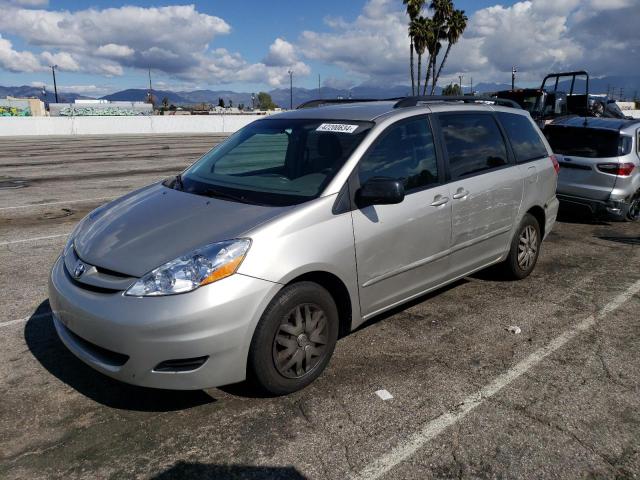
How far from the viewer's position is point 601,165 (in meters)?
7.70

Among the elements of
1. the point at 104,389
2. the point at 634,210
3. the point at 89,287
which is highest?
the point at 89,287

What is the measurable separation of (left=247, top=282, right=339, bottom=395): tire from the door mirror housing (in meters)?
0.67

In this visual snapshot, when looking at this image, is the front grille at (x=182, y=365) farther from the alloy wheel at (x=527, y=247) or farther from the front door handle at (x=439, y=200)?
the alloy wheel at (x=527, y=247)

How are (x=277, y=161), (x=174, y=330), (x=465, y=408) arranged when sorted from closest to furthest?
1. (x=174, y=330)
2. (x=465, y=408)
3. (x=277, y=161)

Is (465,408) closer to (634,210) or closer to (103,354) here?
(103,354)

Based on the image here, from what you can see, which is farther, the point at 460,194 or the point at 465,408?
the point at 460,194

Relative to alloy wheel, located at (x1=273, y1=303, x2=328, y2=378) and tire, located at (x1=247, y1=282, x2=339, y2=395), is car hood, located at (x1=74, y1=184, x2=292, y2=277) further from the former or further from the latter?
alloy wheel, located at (x1=273, y1=303, x2=328, y2=378)

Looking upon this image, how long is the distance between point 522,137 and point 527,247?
1115 mm

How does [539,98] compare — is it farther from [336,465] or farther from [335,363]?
[336,465]

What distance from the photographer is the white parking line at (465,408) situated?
2.63 metres

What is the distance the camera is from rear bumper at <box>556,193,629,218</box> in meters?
7.66

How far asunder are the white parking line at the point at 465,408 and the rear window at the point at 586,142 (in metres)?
4.01

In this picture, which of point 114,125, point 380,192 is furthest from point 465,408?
point 114,125

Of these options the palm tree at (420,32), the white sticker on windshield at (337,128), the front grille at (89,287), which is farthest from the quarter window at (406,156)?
the palm tree at (420,32)
